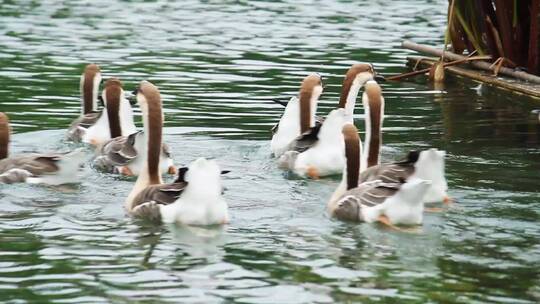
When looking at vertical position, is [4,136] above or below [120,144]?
above

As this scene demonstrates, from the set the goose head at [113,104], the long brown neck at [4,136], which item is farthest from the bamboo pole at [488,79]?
the long brown neck at [4,136]

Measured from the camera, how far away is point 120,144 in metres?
15.0

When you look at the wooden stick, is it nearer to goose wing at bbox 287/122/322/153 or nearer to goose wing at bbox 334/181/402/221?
goose wing at bbox 287/122/322/153

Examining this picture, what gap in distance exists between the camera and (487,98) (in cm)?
2073

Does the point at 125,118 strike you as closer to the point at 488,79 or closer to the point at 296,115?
the point at 296,115

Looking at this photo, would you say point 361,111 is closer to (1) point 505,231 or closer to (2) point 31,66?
(2) point 31,66

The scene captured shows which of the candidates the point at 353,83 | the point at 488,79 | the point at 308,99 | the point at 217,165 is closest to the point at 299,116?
the point at 308,99

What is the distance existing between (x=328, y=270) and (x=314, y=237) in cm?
122

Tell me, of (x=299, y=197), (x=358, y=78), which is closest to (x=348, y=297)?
(x=299, y=197)

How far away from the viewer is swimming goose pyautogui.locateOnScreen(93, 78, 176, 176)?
48.0ft

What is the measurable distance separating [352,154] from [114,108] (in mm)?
4342

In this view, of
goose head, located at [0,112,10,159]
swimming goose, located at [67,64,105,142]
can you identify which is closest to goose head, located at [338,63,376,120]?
swimming goose, located at [67,64,105,142]

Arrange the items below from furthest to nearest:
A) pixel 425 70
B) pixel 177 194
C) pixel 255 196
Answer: pixel 425 70 → pixel 255 196 → pixel 177 194

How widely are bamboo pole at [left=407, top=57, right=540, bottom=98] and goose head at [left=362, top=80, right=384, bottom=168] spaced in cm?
630
